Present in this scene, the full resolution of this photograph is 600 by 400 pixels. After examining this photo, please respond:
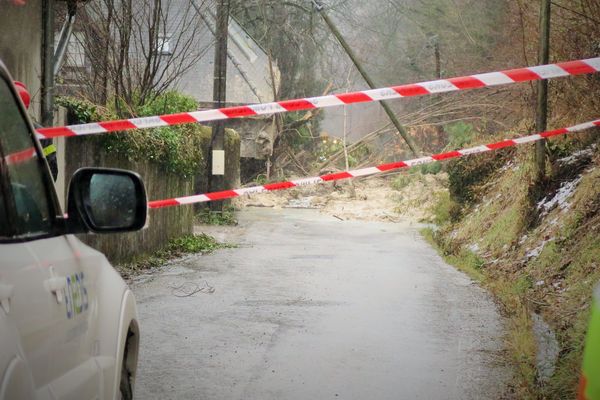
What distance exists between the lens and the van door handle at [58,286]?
2.70 metres

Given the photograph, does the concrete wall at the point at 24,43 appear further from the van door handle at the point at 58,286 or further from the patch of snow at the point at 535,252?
the van door handle at the point at 58,286

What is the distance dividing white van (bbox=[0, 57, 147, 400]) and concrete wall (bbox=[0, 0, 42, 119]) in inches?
278

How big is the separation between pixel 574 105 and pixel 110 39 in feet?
22.9

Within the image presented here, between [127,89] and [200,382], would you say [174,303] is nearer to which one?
[200,382]

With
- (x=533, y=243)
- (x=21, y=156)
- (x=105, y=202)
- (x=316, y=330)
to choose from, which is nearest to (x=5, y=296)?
Result: (x=21, y=156)

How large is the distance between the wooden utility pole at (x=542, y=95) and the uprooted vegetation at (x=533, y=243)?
8.8 inches

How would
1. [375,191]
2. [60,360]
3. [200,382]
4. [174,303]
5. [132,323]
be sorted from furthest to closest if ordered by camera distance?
[375,191] → [174,303] → [200,382] → [132,323] → [60,360]

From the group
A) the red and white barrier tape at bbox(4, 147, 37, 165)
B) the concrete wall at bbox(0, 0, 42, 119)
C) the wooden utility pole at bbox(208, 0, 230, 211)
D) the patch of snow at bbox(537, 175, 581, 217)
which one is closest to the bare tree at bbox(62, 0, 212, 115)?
the concrete wall at bbox(0, 0, 42, 119)

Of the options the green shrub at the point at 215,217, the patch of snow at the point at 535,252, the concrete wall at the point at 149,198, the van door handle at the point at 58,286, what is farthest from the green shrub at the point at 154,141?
the van door handle at the point at 58,286

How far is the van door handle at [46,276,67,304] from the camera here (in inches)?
106

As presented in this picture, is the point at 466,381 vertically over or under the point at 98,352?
under

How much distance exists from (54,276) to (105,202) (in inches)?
17.9

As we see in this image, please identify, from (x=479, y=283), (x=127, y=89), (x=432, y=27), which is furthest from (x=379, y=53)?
(x=479, y=283)

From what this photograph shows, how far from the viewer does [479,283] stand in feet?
37.7
